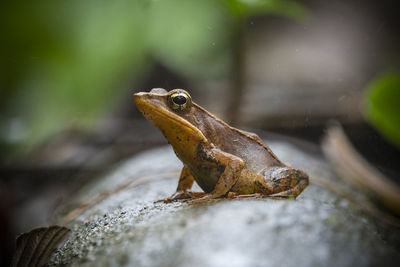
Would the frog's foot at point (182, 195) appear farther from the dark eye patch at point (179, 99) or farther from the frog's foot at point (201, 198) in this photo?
the dark eye patch at point (179, 99)

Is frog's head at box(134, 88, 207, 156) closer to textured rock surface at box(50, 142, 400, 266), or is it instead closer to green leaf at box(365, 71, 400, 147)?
textured rock surface at box(50, 142, 400, 266)

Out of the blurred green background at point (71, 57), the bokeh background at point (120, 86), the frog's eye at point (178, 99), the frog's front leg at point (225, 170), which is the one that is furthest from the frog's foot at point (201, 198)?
the blurred green background at point (71, 57)

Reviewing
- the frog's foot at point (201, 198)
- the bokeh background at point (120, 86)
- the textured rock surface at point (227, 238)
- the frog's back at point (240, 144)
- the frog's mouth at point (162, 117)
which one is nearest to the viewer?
the textured rock surface at point (227, 238)

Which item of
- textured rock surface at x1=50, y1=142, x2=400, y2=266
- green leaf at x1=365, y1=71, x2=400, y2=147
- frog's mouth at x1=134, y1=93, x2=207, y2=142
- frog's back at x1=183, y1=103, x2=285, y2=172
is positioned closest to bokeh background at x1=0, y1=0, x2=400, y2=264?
green leaf at x1=365, y1=71, x2=400, y2=147

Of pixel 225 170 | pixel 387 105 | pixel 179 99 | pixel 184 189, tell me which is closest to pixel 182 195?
pixel 184 189

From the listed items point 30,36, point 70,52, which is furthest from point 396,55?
point 30,36

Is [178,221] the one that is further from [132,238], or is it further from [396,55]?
[396,55]

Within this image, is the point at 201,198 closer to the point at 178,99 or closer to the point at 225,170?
the point at 225,170
